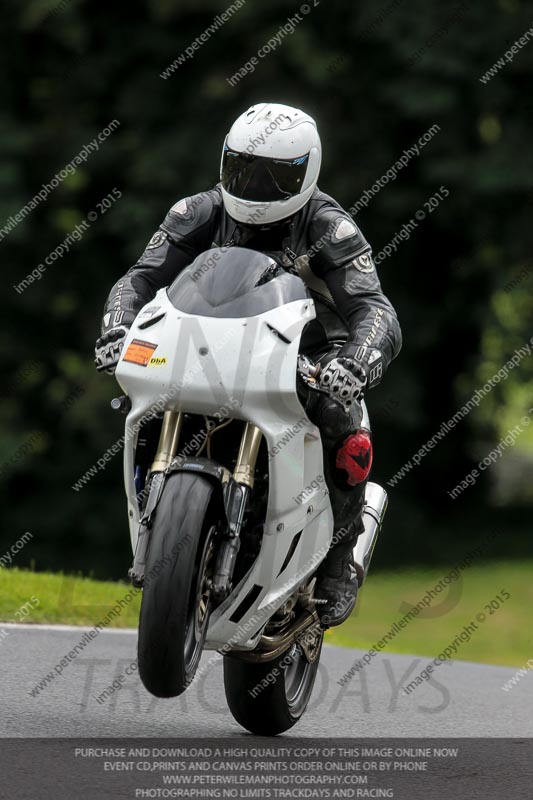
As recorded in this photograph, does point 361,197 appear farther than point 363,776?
Yes

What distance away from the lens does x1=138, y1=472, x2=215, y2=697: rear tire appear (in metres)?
4.56

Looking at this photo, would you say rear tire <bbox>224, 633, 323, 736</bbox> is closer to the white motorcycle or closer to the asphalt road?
the asphalt road

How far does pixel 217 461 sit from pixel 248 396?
0.29 meters

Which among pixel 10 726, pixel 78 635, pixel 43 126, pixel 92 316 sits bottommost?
pixel 92 316

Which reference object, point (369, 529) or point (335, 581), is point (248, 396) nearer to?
point (335, 581)

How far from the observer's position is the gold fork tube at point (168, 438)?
4.89 m

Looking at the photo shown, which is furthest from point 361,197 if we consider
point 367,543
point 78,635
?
point 367,543

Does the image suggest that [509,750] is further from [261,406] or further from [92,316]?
[92,316]

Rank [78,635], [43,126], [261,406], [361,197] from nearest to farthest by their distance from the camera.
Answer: [261,406]
[78,635]
[361,197]
[43,126]

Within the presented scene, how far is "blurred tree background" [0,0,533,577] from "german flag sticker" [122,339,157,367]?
14.8 m

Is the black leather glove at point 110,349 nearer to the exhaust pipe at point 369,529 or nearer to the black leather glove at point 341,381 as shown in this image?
the black leather glove at point 341,381

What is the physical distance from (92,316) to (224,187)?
1569 cm

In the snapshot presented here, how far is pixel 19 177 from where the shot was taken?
19719mm

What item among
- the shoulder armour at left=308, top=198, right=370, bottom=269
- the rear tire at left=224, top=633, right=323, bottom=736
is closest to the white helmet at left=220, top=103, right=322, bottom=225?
the shoulder armour at left=308, top=198, right=370, bottom=269
